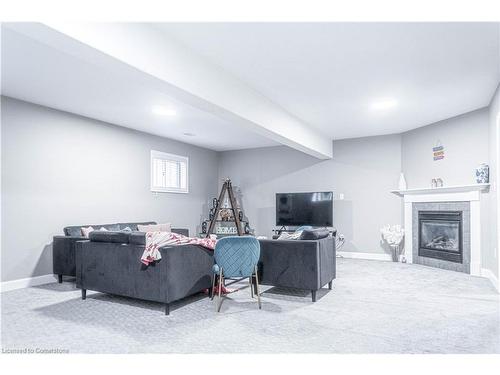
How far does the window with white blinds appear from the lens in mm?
7293

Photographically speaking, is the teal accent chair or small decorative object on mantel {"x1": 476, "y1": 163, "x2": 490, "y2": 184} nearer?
the teal accent chair

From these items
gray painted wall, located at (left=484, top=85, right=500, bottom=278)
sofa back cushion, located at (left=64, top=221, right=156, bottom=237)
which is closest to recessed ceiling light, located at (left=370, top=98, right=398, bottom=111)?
gray painted wall, located at (left=484, top=85, right=500, bottom=278)

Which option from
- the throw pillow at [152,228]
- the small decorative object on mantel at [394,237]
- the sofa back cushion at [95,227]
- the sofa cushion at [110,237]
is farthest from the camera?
the small decorative object on mantel at [394,237]

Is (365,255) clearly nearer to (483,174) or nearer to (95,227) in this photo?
(483,174)

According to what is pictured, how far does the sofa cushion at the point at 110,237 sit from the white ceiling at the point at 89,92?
168 centimetres

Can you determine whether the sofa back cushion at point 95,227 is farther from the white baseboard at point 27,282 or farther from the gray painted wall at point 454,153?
the gray painted wall at point 454,153

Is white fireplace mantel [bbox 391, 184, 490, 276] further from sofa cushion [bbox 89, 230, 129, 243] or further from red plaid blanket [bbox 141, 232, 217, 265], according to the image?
sofa cushion [bbox 89, 230, 129, 243]

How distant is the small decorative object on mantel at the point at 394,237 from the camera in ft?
22.7

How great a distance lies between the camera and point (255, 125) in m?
4.70

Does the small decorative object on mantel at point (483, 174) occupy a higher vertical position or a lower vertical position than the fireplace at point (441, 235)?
higher

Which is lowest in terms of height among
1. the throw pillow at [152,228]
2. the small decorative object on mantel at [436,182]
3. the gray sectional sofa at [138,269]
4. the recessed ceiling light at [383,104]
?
the gray sectional sofa at [138,269]

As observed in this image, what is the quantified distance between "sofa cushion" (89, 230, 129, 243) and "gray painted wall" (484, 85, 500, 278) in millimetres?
4617

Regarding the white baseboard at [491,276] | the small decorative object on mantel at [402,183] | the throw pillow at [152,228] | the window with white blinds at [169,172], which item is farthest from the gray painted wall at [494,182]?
the window with white blinds at [169,172]

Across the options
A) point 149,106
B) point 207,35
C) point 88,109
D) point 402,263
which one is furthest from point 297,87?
point 402,263
